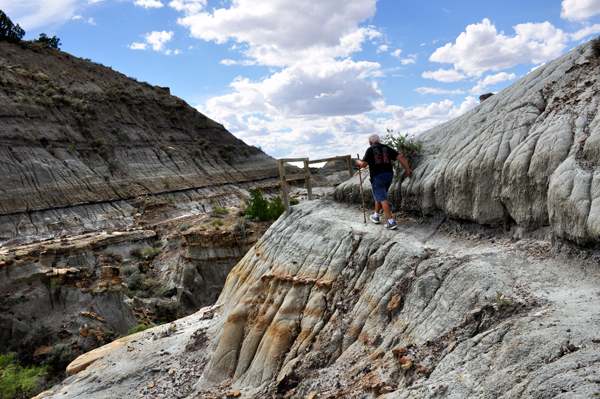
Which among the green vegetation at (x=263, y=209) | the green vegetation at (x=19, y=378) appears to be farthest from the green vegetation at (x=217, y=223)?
the green vegetation at (x=19, y=378)

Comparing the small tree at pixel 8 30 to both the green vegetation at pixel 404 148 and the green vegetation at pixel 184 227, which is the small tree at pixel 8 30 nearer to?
the green vegetation at pixel 184 227

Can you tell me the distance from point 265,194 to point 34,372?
26972 mm

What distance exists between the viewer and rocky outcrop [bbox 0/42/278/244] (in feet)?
84.0

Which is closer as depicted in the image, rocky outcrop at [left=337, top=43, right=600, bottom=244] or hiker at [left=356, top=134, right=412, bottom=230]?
rocky outcrop at [left=337, top=43, right=600, bottom=244]

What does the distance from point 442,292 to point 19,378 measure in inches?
490

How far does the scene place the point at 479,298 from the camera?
4.48 metres

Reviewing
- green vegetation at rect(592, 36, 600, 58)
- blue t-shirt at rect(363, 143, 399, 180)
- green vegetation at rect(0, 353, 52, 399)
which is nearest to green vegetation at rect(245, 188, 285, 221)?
green vegetation at rect(0, 353, 52, 399)

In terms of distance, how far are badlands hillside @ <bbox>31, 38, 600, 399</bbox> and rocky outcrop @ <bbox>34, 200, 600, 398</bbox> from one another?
0.08ft

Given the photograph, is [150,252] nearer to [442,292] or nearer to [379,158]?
[379,158]

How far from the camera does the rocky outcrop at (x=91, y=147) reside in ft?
84.0

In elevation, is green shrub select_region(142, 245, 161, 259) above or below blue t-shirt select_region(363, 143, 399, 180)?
below

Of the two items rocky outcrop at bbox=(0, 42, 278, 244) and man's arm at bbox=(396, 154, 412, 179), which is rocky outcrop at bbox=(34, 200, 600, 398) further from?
rocky outcrop at bbox=(0, 42, 278, 244)

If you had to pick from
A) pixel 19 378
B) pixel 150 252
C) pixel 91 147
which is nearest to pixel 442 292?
pixel 19 378

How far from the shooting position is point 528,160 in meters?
5.60
